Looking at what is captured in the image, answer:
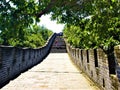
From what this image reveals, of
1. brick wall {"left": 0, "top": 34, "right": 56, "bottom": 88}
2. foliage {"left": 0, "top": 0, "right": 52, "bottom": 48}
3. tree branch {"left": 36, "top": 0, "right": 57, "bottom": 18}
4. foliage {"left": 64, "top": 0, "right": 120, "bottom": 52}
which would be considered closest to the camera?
foliage {"left": 0, "top": 0, "right": 52, "bottom": 48}

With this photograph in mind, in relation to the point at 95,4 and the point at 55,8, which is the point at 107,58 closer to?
the point at 55,8

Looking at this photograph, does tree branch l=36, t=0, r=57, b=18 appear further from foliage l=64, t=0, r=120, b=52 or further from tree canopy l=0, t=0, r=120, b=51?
foliage l=64, t=0, r=120, b=52

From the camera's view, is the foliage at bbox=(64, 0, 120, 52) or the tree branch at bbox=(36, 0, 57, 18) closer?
the tree branch at bbox=(36, 0, 57, 18)

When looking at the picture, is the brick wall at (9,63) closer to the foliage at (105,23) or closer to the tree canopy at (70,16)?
the tree canopy at (70,16)

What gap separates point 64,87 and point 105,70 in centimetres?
229

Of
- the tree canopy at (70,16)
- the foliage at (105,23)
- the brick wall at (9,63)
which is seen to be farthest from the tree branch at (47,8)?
the foliage at (105,23)

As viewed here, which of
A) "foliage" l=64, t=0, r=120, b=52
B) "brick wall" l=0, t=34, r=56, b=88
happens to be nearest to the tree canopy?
"foliage" l=64, t=0, r=120, b=52

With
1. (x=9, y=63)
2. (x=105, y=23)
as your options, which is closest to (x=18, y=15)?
(x=9, y=63)

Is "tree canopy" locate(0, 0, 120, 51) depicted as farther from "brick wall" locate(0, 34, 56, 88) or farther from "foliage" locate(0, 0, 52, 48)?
"brick wall" locate(0, 34, 56, 88)

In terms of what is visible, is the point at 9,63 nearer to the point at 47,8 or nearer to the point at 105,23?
the point at 47,8

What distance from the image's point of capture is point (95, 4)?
14727mm

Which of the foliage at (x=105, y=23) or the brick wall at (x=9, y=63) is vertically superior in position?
the foliage at (x=105, y=23)

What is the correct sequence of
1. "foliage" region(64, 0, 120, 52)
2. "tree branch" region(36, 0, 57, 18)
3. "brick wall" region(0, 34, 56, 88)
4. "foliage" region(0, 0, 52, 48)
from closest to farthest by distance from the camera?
"foliage" region(0, 0, 52, 48) < "brick wall" region(0, 34, 56, 88) < "tree branch" region(36, 0, 57, 18) < "foliage" region(64, 0, 120, 52)

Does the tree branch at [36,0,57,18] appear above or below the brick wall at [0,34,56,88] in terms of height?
above
